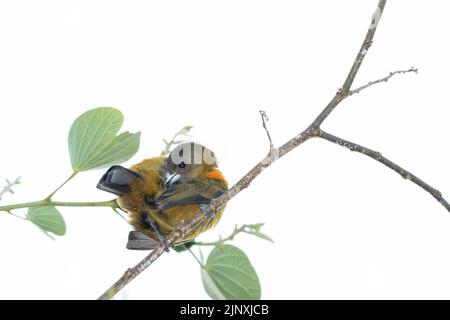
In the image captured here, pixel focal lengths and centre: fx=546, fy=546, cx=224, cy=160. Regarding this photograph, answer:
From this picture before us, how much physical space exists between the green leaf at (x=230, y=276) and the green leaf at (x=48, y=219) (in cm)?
18

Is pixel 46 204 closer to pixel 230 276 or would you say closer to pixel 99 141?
pixel 99 141

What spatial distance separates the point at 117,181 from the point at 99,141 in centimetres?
22

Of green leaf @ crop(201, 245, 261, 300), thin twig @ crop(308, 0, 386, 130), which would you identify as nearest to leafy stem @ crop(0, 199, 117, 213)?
green leaf @ crop(201, 245, 261, 300)

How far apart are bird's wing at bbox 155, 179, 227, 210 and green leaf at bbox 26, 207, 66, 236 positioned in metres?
0.23

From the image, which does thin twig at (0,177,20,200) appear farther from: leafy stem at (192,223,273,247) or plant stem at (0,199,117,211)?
leafy stem at (192,223,273,247)

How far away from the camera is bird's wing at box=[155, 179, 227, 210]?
83 centimetres

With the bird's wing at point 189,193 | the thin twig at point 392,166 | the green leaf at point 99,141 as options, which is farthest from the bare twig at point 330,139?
the bird's wing at point 189,193

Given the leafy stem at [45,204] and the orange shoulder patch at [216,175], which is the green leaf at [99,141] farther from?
the orange shoulder patch at [216,175]

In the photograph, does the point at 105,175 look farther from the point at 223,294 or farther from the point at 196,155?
the point at 223,294

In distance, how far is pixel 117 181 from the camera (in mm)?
819

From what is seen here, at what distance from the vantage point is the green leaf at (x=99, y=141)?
605 millimetres

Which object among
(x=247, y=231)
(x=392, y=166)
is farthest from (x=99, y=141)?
(x=392, y=166)

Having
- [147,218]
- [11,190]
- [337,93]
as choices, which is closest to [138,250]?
[147,218]

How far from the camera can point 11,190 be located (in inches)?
22.8
